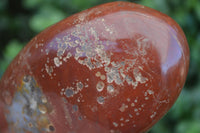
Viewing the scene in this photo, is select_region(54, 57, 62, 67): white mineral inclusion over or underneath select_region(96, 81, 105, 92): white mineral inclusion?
over

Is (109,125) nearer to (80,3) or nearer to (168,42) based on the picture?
(168,42)

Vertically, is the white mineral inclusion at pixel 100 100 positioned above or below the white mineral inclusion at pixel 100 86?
below

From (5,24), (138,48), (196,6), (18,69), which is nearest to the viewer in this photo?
(138,48)

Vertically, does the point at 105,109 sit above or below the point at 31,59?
below

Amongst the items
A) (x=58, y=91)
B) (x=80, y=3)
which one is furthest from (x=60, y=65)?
(x=80, y=3)

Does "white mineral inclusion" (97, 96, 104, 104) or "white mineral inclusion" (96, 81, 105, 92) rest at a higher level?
"white mineral inclusion" (96, 81, 105, 92)

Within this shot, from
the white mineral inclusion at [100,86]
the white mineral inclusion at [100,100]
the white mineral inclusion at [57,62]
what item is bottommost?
the white mineral inclusion at [100,100]

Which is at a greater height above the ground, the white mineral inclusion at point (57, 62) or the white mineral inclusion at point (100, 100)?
the white mineral inclusion at point (57, 62)

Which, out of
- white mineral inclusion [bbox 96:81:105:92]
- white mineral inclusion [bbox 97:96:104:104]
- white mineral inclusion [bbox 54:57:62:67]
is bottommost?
white mineral inclusion [bbox 97:96:104:104]
